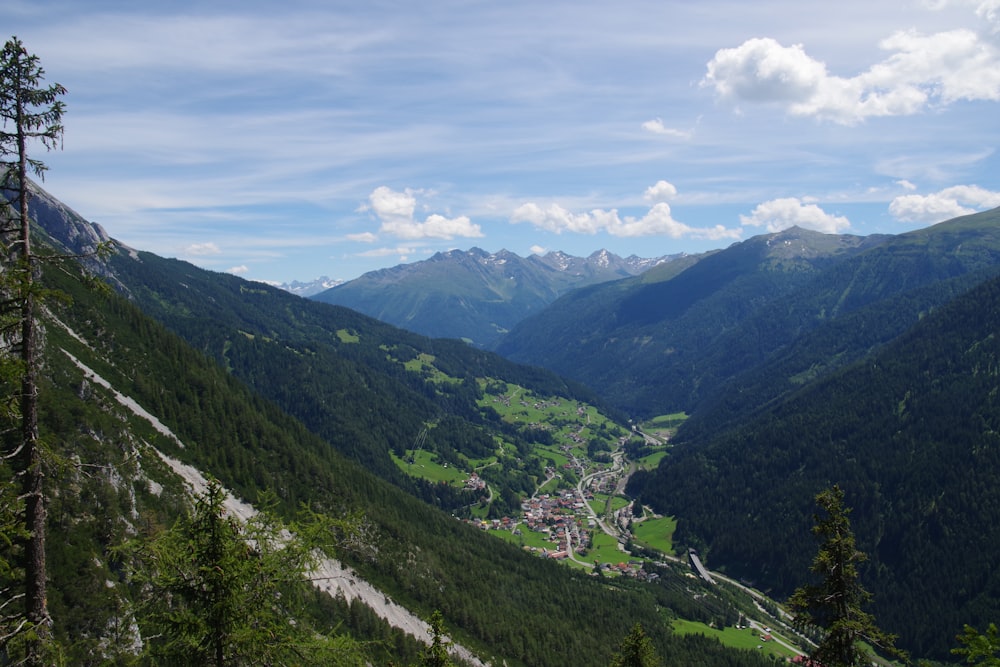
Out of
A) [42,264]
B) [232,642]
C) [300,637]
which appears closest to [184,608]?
[232,642]

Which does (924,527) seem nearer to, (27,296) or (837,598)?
(837,598)

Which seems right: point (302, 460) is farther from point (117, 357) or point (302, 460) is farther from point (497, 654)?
point (497, 654)

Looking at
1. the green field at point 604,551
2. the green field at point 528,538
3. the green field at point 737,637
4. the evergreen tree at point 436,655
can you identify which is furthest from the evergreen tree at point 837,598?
the green field at point 528,538

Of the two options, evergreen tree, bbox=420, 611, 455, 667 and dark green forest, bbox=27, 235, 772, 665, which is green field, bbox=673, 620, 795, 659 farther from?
evergreen tree, bbox=420, 611, 455, 667

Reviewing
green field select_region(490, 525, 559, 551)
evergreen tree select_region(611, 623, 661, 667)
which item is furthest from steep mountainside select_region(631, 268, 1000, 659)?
evergreen tree select_region(611, 623, 661, 667)

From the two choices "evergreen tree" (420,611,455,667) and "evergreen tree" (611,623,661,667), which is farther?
"evergreen tree" (611,623,661,667)

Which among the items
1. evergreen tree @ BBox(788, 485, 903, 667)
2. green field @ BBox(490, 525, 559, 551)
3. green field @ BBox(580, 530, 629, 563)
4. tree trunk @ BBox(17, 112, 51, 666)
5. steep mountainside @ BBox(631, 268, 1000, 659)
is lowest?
green field @ BBox(580, 530, 629, 563)

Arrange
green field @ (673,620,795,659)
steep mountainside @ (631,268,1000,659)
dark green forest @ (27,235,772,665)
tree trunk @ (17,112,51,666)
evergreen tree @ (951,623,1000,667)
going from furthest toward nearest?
1. steep mountainside @ (631,268,1000,659)
2. green field @ (673,620,795,659)
3. dark green forest @ (27,235,772,665)
4. evergreen tree @ (951,623,1000,667)
5. tree trunk @ (17,112,51,666)
